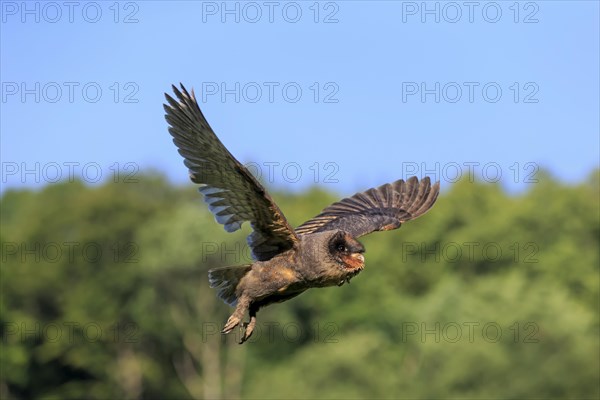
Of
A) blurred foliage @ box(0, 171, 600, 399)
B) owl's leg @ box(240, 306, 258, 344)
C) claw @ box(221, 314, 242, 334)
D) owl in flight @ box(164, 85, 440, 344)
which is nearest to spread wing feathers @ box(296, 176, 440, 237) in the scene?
owl in flight @ box(164, 85, 440, 344)

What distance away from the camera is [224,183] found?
15.8 m

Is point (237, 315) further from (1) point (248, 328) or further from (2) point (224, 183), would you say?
(2) point (224, 183)

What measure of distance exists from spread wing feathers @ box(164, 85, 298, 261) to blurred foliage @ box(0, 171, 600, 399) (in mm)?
41193

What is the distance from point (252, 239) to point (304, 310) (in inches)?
2484

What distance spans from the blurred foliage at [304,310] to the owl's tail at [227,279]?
40989mm

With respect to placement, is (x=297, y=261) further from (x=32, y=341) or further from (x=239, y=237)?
(x=32, y=341)

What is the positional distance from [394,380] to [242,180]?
151 ft

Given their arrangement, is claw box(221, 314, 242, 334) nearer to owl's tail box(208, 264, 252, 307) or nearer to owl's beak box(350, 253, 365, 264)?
owl's tail box(208, 264, 252, 307)

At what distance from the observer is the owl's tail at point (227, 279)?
1627 cm

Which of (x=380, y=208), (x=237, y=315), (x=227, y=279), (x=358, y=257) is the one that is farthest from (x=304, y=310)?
(x=358, y=257)

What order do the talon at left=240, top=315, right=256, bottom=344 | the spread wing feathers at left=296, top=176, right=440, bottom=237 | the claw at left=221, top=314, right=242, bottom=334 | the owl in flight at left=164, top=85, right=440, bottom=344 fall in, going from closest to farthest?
1. the owl in flight at left=164, top=85, right=440, bottom=344
2. the claw at left=221, top=314, right=242, bottom=334
3. the talon at left=240, top=315, right=256, bottom=344
4. the spread wing feathers at left=296, top=176, right=440, bottom=237

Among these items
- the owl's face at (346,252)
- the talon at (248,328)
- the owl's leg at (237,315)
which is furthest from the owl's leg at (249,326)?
the owl's face at (346,252)

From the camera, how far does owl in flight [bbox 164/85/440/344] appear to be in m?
15.4

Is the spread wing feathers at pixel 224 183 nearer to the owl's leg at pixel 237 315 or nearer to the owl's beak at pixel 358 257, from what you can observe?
the owl's leg at pixel 237 315
